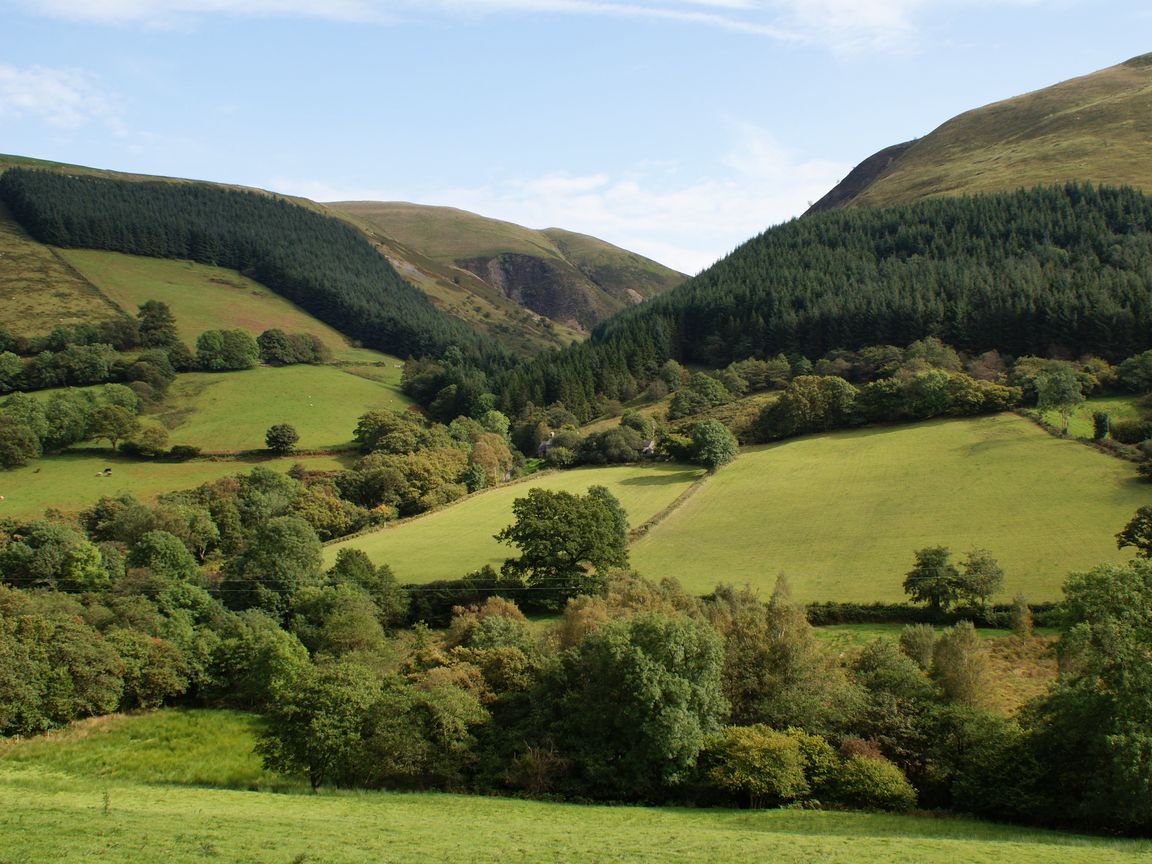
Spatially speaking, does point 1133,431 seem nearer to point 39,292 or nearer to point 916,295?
point 916,295

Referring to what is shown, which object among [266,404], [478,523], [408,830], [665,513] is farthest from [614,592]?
[266,404]

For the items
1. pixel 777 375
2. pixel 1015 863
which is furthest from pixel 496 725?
pixel 777 375

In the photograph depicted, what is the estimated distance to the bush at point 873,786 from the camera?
29109 millimetres

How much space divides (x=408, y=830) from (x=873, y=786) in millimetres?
16840

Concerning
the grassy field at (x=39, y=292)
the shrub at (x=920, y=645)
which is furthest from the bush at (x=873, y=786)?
the grassy field at (x=39, y=292)

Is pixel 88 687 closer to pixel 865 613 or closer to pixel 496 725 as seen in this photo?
pixel 496 725

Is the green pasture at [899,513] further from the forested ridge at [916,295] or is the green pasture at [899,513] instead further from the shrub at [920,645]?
the forested ridge at [916,295]

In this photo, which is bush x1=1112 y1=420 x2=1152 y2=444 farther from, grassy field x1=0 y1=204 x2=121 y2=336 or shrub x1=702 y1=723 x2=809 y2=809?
grassy field x1=0 y1=204 x2=121 y2=336

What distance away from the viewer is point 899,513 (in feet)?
208

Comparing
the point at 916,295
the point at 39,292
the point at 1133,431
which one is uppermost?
the point at 39,292

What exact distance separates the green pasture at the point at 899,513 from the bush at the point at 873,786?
2066 centimetres

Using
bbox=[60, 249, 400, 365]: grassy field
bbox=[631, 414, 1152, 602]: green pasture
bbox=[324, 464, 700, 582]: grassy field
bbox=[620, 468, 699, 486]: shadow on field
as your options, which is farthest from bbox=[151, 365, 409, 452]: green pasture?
bbox=[631, 414, 1152, 602]: green pasture

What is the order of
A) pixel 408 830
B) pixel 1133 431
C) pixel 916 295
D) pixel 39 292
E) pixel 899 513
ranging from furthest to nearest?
1. pixel 39 292
2. pixel 916 295
3. pixel 1133 431
4. pixel 899 513
5. pixel 408 830

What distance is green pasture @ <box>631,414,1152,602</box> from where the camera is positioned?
52.7 metres
